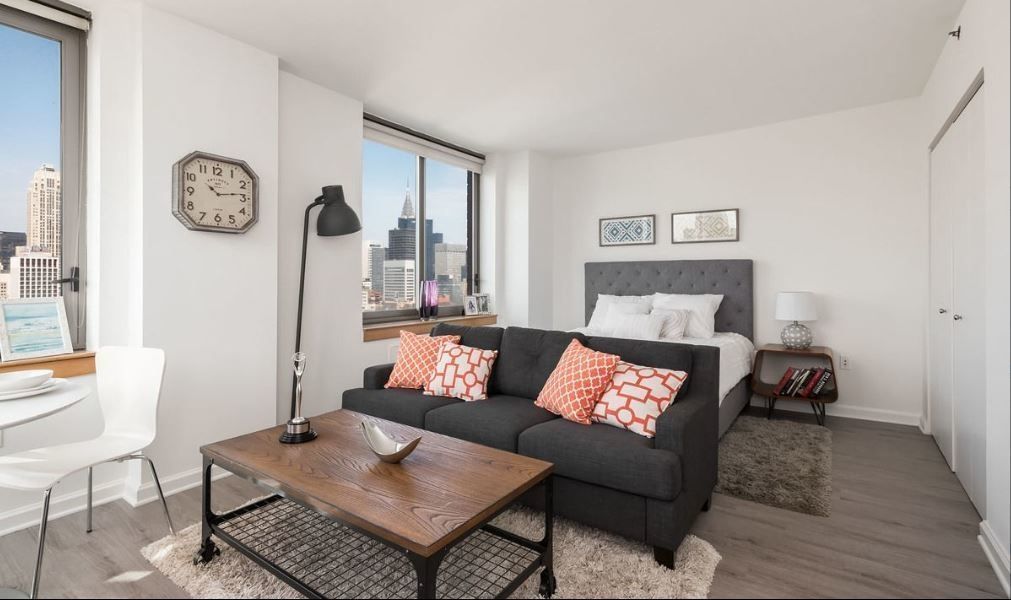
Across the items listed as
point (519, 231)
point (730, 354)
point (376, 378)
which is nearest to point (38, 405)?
point (376, 378)

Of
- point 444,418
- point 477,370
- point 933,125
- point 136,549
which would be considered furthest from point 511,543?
point 933,125

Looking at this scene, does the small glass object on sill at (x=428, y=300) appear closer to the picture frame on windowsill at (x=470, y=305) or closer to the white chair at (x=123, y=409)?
the picture frame on windowsill at (x=470, y=305)

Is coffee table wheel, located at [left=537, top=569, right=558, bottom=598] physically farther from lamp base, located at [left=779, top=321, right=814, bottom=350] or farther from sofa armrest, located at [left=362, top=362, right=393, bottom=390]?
lamp base, located at [left=779, top=321, right=814, bottom=350]

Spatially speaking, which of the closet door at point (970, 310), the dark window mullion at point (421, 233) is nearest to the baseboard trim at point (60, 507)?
the dark window mullion at point (421, 233)

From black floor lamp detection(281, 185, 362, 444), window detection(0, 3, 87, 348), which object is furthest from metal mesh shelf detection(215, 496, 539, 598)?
window detection(0, 3, 87, 348)

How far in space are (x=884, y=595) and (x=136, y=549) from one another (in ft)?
9.76

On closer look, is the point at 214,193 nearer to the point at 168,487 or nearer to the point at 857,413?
the point at 168,487

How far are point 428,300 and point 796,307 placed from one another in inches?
125

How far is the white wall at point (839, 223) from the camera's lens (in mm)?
3953

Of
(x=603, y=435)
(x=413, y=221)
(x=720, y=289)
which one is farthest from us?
(x=413, y=221)

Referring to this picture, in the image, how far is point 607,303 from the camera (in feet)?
16.3

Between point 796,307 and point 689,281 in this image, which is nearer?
point 796,307

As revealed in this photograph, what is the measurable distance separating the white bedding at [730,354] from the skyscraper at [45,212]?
11.8 ft

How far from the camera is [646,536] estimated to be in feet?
6.48
